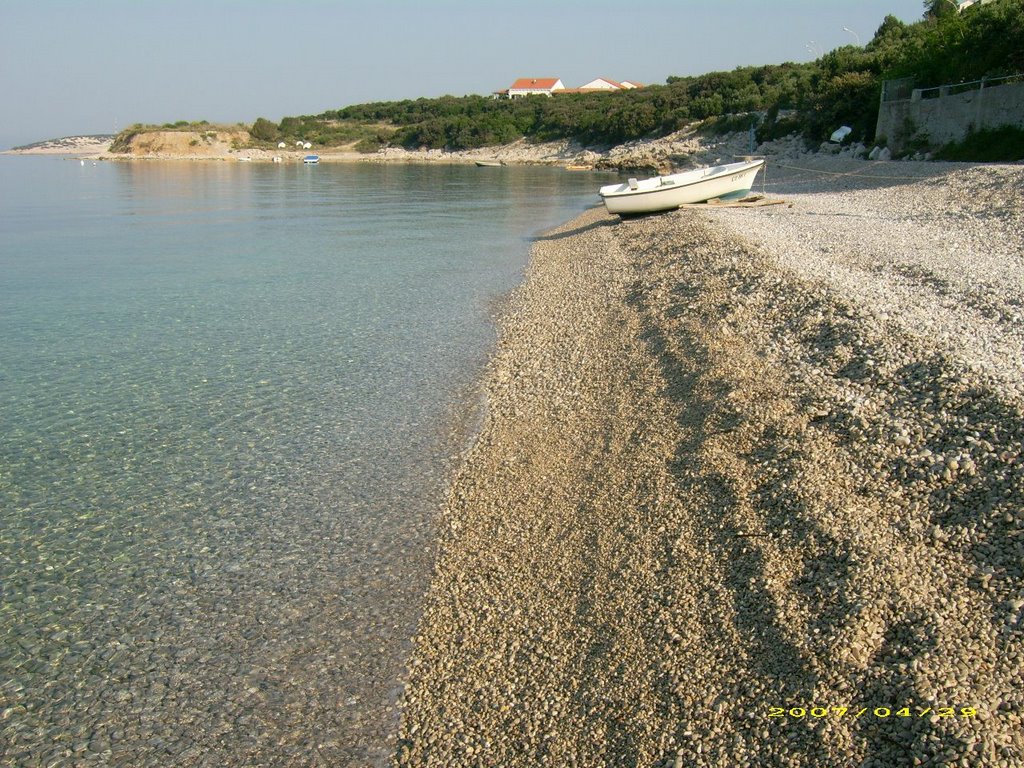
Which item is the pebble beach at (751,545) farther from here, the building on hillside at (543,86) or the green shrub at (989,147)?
the building on hillside at (543,86)

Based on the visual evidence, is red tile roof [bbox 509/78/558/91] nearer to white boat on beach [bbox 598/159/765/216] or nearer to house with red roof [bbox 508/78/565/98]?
house with red roof [bbox 508/78/565/98]

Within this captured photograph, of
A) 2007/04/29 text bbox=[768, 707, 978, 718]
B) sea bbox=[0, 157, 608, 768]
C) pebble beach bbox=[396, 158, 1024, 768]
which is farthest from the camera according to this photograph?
sea bbox=[0, 157, 608, 768]

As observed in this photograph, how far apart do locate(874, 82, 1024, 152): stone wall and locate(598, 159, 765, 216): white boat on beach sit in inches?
405

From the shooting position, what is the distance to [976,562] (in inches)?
189

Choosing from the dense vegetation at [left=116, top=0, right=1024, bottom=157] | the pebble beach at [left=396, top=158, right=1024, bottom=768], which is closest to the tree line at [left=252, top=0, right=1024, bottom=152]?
the dense vegetation at [left=116, top=0, right=1024, bottom=157]

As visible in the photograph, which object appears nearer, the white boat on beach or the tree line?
the white boat on beach

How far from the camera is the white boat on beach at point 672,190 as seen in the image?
79.0 ft

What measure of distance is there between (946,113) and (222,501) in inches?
1325

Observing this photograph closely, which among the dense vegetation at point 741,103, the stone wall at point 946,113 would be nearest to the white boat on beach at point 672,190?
the stone wall at point 946,113

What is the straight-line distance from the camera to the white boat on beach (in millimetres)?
24078

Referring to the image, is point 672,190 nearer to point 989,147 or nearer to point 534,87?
point 989,147

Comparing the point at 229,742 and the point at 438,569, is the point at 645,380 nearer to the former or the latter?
the point at 438,569

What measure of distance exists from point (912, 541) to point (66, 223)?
36394 mm

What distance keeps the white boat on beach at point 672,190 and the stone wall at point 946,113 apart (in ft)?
33.8
